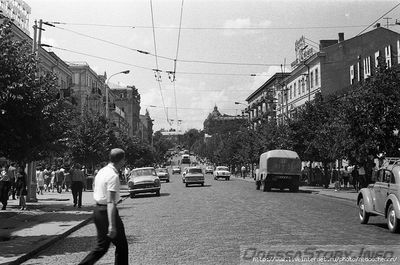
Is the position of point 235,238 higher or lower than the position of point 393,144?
lower

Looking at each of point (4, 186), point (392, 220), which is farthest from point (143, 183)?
point (392, 220)

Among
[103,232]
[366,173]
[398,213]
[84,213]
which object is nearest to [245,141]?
[366,173]

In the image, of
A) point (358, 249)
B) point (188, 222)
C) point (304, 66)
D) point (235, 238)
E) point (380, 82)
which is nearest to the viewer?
point (358, 249)

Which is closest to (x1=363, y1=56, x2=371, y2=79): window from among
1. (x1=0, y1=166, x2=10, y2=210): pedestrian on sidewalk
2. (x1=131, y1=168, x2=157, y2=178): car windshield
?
(x1=131, y1=168, x2=157, y2=178): car windshield

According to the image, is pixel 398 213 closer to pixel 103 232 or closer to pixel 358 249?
pixel 358 249

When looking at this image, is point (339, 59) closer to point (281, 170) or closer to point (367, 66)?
point (367, 66)

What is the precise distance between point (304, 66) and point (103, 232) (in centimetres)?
5822

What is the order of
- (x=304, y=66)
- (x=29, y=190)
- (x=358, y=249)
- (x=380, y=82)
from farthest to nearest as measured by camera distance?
1. (x=304, y=66)
2. (x=380, y=82)
3. (x=29, y=190)
4. (x=358, y=249)

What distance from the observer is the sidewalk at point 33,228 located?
9.89 metres

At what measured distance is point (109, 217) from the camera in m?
6.15

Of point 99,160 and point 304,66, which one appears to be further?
point 304,66

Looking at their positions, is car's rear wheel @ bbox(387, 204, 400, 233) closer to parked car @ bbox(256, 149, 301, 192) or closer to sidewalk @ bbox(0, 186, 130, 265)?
sidewalk @ bbox(0, 186, 130, 265)

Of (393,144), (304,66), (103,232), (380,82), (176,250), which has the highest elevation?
(304,66)

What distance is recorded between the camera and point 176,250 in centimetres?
982
